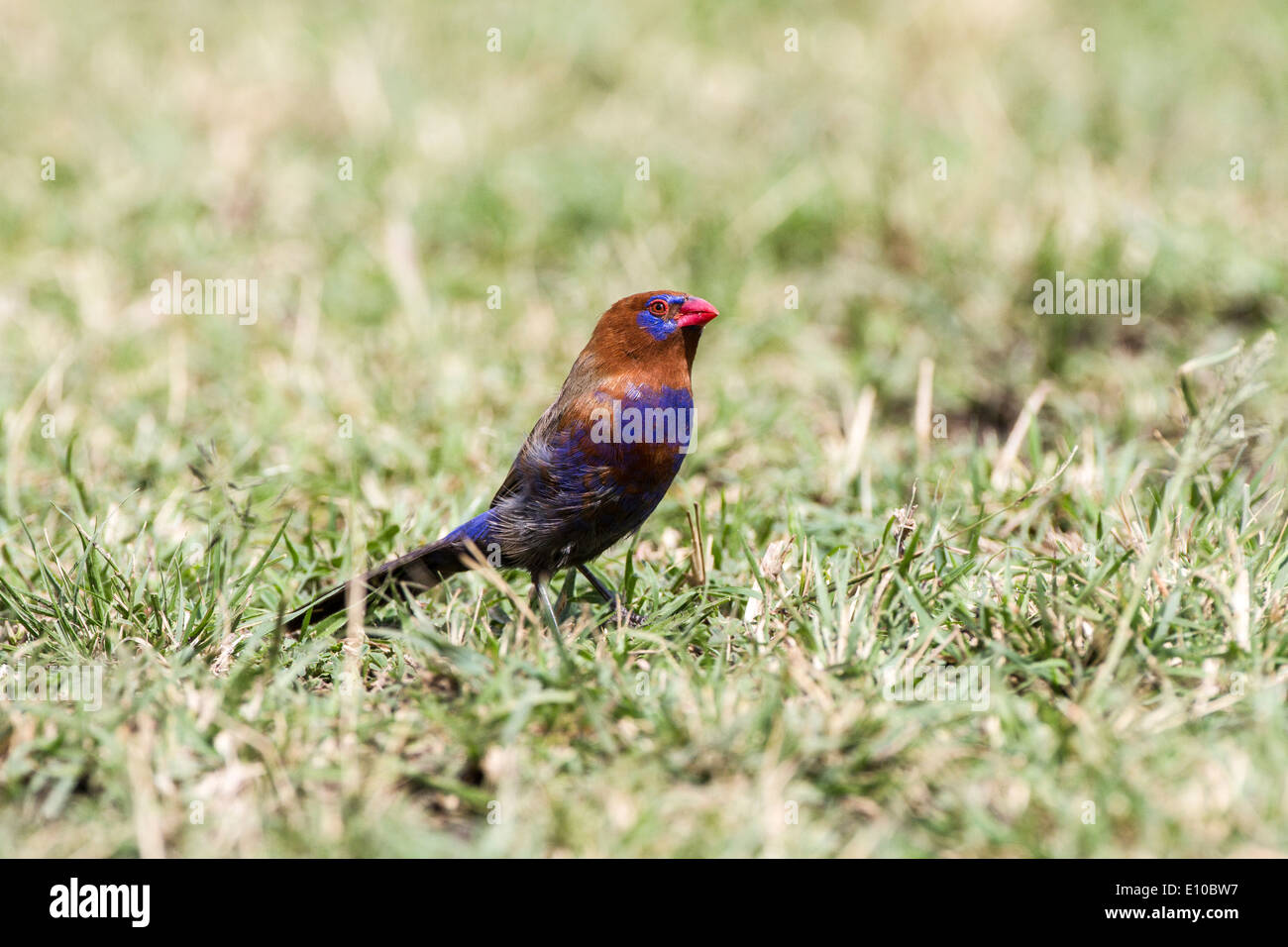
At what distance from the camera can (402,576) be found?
137 inches

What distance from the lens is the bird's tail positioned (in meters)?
3.31

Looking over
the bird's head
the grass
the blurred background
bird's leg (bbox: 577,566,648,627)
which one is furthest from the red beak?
the blurred background

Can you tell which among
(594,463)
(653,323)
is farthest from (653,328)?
(594,463)

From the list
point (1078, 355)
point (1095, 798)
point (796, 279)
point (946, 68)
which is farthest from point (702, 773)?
point (946, 68)

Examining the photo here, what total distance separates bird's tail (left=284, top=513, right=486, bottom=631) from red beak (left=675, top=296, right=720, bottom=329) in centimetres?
76

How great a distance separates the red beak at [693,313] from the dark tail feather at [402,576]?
0.84 metres

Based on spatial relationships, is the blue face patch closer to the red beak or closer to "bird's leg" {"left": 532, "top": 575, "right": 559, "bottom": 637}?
the red beak

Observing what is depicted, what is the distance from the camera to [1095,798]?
2.44 meters

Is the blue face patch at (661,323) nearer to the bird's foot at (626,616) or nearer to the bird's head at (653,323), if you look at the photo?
the bird's head at (653,323)

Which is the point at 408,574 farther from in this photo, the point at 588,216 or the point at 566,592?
the point at 588,216

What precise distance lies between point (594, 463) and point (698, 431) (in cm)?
139

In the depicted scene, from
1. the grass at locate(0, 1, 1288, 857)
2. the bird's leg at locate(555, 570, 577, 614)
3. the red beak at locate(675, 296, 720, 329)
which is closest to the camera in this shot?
the grass at locate(0, 1, 1288, 857)

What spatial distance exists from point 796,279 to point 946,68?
7.93ft
